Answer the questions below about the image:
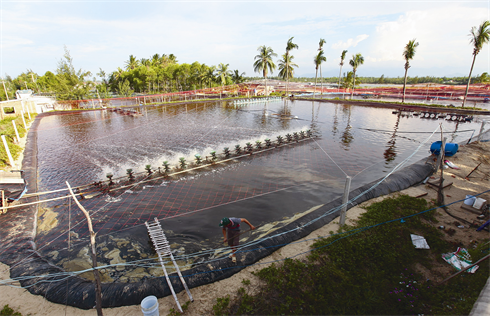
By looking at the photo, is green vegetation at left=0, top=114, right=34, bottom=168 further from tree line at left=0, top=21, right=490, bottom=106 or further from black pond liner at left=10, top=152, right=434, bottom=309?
tree line at left=0, top=21, right=490, bottom=106

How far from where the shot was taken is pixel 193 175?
13.1m

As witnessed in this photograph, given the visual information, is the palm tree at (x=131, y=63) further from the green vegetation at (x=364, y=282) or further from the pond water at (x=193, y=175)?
the green vegetation at (x=364, y=282)

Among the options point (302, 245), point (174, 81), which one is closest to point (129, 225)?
point (302, 245)

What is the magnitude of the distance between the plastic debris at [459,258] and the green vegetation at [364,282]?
0.16 meters

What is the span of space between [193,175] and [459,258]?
1148cm

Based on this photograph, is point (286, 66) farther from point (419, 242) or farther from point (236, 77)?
point (419, 242)

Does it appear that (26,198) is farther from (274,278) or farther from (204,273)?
(274,278)

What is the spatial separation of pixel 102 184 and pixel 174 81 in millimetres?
58725

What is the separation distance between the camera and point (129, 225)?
8.94m

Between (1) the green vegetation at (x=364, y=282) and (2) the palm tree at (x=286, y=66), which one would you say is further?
(2) the palm tree at (x=286, y=66)

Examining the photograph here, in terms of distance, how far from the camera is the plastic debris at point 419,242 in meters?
6.89

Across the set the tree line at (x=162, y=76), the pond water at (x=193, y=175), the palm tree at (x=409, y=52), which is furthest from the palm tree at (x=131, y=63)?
the palm tree at (x=409, y=52)

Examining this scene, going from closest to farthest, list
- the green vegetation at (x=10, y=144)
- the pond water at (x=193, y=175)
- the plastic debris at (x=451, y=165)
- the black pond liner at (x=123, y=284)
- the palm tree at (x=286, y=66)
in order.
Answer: the black pond liner at (x=123, y=284) < the pond water at (x=193, y=175) < the plastic debris at (x=451, y=165) < the green vegetation at (x=10, y=144) < the palm tree at (x=286, y=66)

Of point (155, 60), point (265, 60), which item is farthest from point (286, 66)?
point (155, 60)
